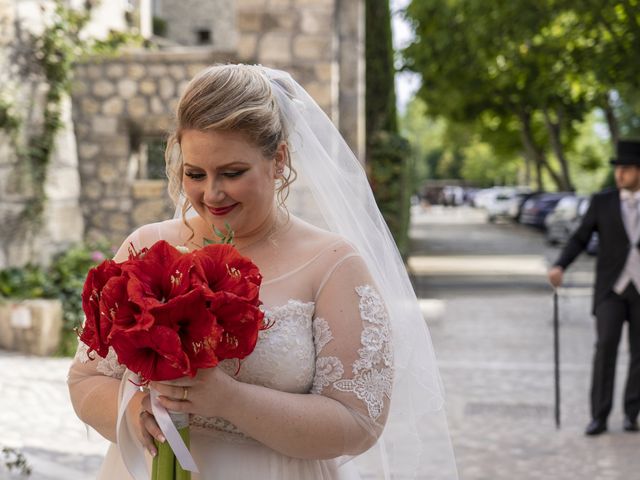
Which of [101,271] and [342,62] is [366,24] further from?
[101,271]

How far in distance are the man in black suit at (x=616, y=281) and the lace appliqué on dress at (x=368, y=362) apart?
16.0ft

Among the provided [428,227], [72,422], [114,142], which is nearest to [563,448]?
[72,422]

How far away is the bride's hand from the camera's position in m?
2.00

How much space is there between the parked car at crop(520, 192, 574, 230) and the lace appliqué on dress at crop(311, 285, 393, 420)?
35805 mm

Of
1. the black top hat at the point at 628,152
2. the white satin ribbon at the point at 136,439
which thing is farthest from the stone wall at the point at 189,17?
the white satin ribbon at the point at 136,439

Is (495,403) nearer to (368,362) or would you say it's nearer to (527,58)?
(368,362)

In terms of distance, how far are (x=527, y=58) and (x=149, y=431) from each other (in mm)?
29919

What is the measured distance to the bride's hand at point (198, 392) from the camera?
200cm

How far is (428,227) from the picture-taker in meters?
44.5

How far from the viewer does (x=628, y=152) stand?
7.23 meters

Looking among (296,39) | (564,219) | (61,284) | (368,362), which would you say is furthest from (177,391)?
(564,219)

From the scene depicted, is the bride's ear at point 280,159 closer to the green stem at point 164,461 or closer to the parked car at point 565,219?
the green stem at point 164,461

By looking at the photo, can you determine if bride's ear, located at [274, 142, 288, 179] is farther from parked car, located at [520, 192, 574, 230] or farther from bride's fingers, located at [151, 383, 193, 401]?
parked car, located at [520, 192, 574, 230]

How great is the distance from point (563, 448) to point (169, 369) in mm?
5327
